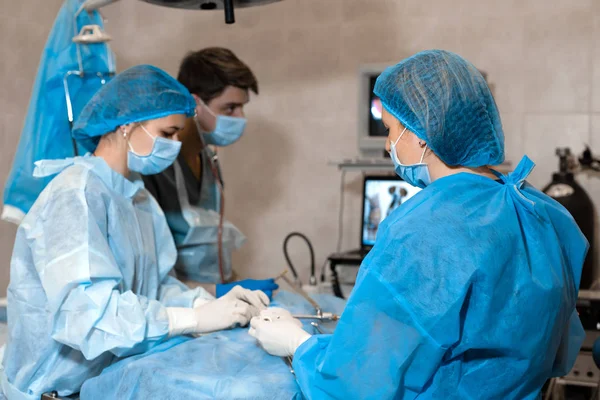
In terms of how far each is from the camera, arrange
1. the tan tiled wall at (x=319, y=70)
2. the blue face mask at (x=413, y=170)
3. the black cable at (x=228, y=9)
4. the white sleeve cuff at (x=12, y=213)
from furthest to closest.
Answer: the tan tiled wall at (x=319, y=70)
the white sleeve cuff at (x=12, y=213)
the black cable at (x=228, y=9)
the blue face mask at (x=413, y=170)

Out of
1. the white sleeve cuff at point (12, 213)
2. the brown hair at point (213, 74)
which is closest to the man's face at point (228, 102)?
the brown hair at point (213, 74)

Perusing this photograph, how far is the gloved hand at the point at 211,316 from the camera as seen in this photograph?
1.53 m

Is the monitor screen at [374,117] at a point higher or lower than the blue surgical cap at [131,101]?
lower

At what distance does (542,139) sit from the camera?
2982 mm

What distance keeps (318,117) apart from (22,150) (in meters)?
1.73

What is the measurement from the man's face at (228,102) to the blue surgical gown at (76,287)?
0.69 m

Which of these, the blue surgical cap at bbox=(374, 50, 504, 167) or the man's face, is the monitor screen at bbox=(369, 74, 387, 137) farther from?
the blue surgical cap at bbox=(374, 50, 504, 167)

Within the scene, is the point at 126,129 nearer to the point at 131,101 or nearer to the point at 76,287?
the point at 131,101

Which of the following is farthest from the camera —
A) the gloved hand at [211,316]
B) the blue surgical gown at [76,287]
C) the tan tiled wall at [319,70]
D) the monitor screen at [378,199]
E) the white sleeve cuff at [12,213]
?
the tan tiled wall at [319,70]

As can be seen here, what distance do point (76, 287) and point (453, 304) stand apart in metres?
0.79

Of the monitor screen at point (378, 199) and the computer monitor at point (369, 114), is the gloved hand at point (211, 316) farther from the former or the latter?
the computer monitor at point (369, 114)

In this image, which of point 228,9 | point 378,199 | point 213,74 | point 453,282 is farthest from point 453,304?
point 378,199

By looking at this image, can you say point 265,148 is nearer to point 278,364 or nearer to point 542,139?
point 542,139

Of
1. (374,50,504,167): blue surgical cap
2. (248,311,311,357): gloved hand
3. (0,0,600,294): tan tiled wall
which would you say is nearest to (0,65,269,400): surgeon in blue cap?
(248,311,311,357): gloved hand
